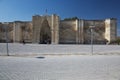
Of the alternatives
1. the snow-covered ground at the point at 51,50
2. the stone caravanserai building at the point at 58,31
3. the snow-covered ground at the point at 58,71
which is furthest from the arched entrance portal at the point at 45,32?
the snow-covered ground at the point at 58,71

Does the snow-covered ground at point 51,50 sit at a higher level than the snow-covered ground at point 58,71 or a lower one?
higher

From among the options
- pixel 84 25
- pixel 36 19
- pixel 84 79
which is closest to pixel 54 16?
pixel 36 19

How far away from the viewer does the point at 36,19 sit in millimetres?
57750

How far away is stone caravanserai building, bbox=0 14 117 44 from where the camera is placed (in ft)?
188

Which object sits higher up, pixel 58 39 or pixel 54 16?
pixel 54 16

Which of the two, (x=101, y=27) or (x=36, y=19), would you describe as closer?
(x=36, y=19)

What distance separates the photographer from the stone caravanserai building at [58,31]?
188 ft

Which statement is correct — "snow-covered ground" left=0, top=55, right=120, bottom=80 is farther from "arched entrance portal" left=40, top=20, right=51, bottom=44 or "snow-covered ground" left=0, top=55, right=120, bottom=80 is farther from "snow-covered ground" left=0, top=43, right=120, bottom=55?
"arched entrance portal" left=40, top=20, right=51, bottom=44

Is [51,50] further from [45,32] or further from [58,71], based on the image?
[45,32]

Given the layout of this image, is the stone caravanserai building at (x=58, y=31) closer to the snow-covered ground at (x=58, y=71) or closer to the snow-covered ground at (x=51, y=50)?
the snow-covered ground at (x=51, y=50)

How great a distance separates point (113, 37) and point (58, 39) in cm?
1608

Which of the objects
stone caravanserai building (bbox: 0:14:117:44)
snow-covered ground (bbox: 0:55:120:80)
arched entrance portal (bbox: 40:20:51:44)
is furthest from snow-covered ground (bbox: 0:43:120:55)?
arched entrance portal (bbox: 40:20:51:44)

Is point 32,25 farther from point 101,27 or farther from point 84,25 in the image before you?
point 101,27

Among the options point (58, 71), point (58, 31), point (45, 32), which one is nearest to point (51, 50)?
point (58, 71)
